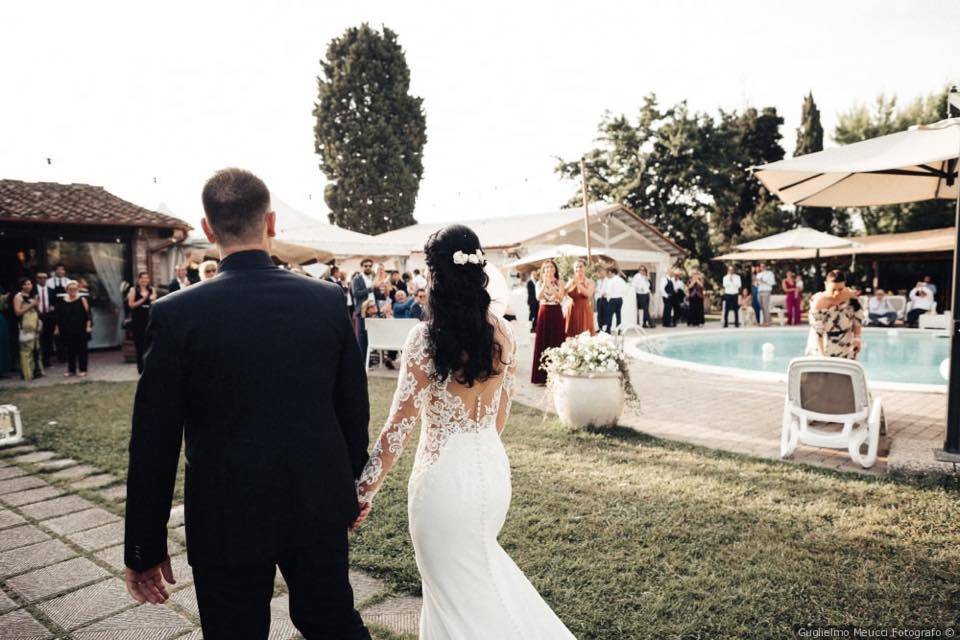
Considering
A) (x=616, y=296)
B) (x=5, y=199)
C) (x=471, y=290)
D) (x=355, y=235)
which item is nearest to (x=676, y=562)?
(x=471, y=290)

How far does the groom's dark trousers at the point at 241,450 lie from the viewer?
1659 mm

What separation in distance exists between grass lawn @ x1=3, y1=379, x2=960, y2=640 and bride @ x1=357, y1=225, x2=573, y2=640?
2.77ft

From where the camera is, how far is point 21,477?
5.38 m

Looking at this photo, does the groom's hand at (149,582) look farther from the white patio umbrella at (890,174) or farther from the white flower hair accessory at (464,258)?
the white patio umbrella at (890,174)

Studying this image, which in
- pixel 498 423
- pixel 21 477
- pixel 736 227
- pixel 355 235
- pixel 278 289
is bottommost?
pixel 21 477

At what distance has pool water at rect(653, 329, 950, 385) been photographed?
500 inches

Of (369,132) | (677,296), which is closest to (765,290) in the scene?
(677,296)

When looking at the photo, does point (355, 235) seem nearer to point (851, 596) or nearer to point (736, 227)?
point (851, 596)

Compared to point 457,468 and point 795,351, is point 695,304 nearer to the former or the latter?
point 795,351

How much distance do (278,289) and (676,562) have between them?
295 cm

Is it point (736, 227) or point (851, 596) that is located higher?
point (736, 227)

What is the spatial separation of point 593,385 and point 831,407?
2296mm

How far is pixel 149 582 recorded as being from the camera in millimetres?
1817

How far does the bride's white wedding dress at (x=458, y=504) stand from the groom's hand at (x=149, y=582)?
0.68m
